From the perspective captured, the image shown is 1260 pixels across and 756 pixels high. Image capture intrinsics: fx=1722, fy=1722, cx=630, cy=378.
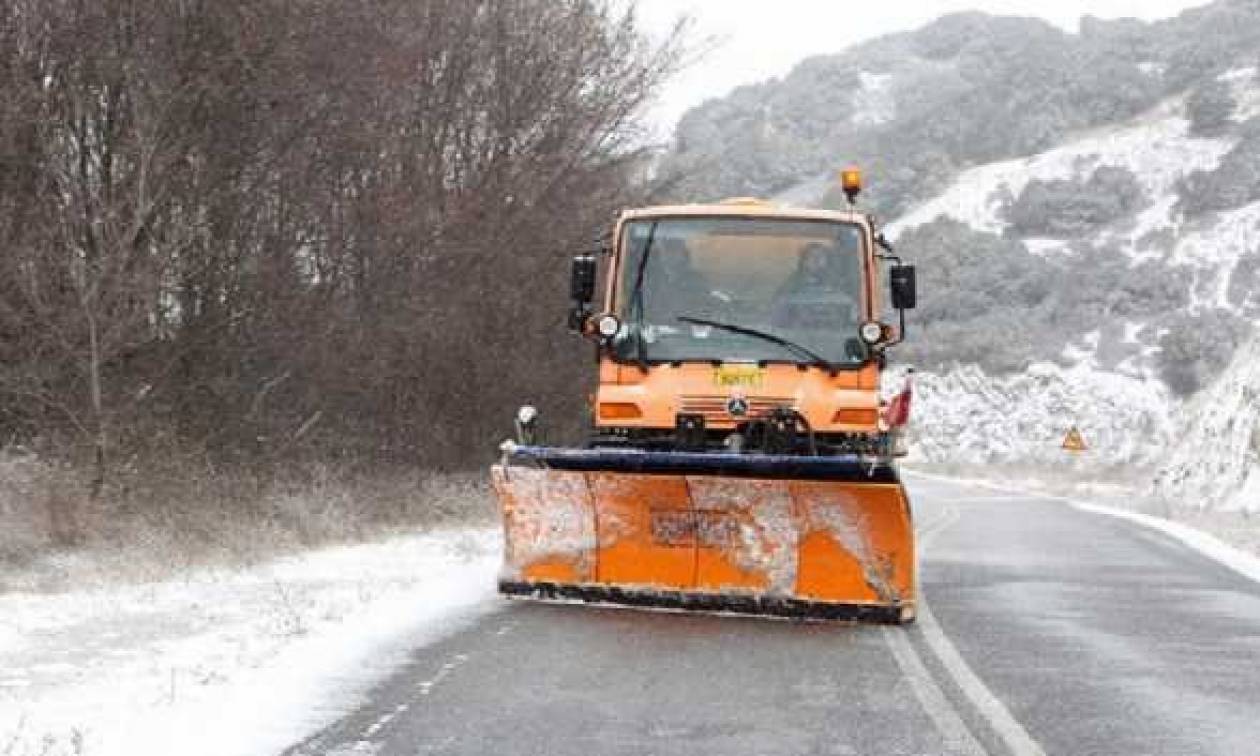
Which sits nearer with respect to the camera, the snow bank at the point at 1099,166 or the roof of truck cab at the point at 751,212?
the roof of truck cab at the point at 751,212

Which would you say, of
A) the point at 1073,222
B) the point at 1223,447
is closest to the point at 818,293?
the point at 1223,447

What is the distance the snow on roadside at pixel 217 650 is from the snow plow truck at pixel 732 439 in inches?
41.0

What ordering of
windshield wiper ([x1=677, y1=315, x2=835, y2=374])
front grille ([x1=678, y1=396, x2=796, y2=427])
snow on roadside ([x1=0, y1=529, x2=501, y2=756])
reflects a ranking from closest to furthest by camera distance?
snow on roadside ([x1=0, y1=529, x2=501, y2=756]) → front grille ([x1=678, y1=396, x2=796, y2=427]) → windshield wiper ([x1=677, y1=315, x2=835, y2=374])

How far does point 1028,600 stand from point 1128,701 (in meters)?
4.82

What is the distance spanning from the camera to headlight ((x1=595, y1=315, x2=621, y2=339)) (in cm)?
1207

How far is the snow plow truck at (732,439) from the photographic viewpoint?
35.4ft

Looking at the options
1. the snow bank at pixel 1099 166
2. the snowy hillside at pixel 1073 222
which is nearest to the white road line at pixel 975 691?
the snowy hillside at pixel 1073 222

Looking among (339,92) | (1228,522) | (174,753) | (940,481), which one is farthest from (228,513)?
(940,481)

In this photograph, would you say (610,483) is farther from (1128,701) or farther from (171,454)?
(171,454)

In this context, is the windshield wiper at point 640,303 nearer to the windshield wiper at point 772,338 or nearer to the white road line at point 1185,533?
the windshield wiper at point 772,338

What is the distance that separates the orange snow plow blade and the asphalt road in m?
0.20

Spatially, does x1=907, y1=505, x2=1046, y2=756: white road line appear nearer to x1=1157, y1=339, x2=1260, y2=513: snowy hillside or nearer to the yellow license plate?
the yellow license plate

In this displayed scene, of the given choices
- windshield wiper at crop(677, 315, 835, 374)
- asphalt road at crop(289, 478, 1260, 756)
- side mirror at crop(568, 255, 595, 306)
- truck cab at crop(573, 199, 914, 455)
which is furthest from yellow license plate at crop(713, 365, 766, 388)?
asphalt road at crop(289, 478, 1260, 756)

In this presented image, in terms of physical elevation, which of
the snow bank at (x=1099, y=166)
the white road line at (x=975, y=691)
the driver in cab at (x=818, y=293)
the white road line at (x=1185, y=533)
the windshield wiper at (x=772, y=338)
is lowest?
the white road line at (x=1185, y=533)
